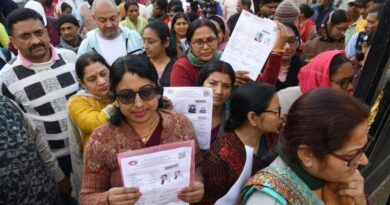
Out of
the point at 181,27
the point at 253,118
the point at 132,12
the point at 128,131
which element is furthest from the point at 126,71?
the point at 132,12

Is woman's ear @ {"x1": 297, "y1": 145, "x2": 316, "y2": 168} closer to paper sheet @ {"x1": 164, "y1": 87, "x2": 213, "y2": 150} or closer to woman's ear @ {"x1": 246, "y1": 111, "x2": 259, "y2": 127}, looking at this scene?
woman's ear @ {"x1": 246, "y1": 111, "x2": 259, "y2": 127}

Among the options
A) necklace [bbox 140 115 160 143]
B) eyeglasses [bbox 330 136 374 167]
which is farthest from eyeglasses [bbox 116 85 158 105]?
eyeglasses [bbox 330 136 374 167]

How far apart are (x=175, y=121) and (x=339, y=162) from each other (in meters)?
0.86

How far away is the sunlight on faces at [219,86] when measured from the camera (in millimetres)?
2156

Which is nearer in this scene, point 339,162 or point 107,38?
point 339,162

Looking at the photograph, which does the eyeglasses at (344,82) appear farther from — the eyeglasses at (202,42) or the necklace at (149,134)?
the necklace at (149,134)

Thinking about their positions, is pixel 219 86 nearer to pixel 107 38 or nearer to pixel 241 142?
pixel 241 142

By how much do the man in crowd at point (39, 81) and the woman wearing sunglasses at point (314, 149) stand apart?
1779mm

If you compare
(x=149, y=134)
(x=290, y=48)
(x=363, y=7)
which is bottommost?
(x=149, y=134)

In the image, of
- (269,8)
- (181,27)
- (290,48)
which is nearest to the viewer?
(290,48)

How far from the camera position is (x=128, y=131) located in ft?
5.57

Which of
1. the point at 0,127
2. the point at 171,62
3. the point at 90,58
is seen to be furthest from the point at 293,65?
the point at 0,127

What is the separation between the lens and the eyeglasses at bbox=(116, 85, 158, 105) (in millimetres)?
1678

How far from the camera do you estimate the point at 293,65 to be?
3068 mm
